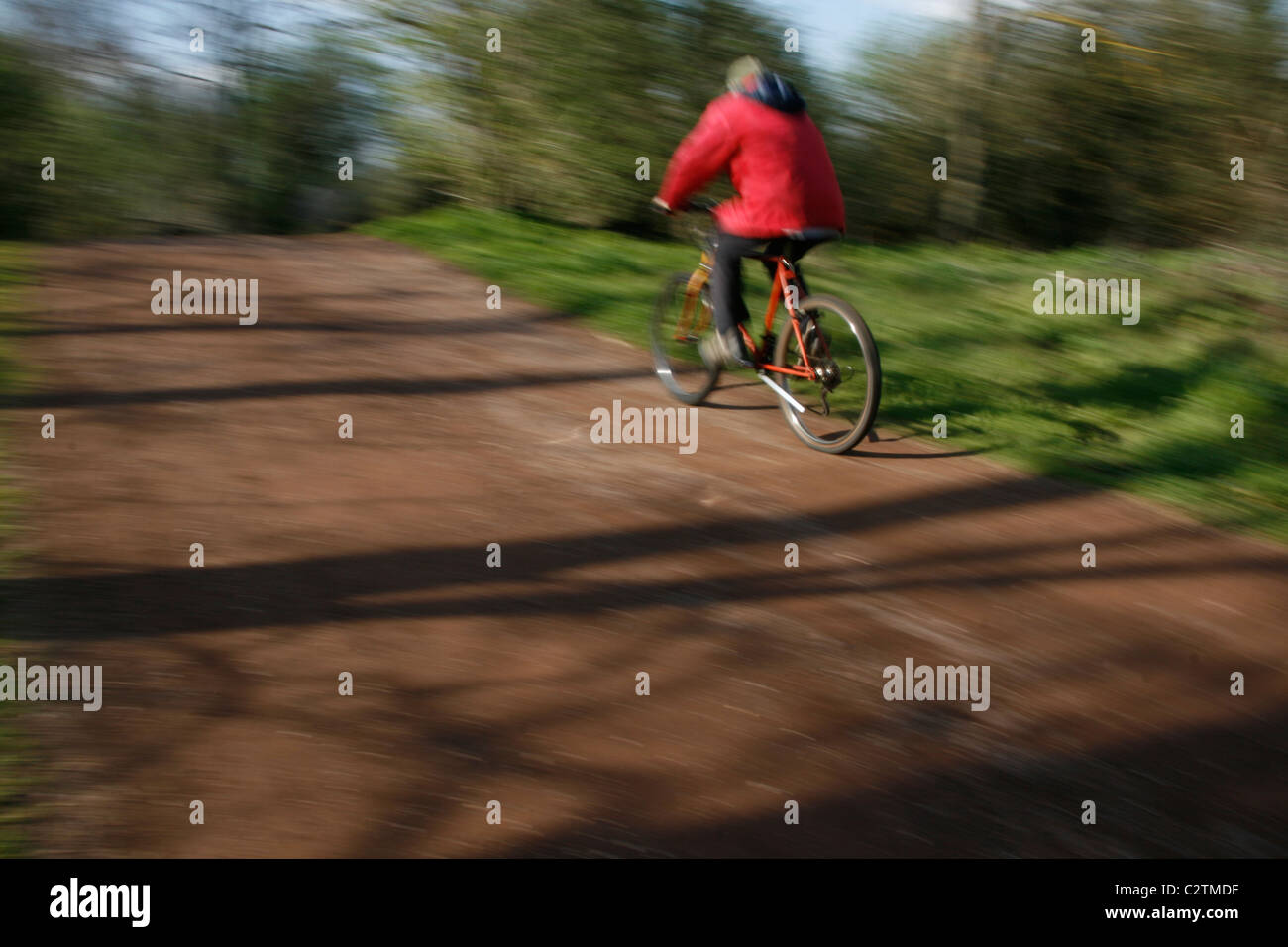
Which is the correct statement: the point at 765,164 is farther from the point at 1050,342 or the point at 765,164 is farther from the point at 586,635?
the point at 1050,342

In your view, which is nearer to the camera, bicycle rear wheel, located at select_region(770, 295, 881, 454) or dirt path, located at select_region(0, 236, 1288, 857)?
dirt path, located at select_region(0, 236, 1288, 857)

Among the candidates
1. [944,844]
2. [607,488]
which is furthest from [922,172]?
[944,844]

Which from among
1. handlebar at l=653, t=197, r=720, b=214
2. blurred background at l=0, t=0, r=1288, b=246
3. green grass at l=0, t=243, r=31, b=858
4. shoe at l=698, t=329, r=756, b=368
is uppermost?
blurred background at l=0, t=0, r=1288, b=246

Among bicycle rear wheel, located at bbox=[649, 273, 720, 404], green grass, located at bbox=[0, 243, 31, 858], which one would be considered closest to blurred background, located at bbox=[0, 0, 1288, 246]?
bicycle rear wheel, located at bbox=[649, 273, 720, 404]

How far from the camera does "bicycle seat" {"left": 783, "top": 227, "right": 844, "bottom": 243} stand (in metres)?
6.43

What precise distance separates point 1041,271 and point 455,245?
6.65 m

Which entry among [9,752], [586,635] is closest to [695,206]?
[586,635]

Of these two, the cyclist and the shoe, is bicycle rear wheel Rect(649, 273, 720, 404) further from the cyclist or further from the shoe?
the cyclist

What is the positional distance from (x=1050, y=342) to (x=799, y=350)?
4030 mm

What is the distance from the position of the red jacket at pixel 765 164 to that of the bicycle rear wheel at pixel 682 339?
94cm

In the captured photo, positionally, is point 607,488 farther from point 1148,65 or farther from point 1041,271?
point 1148,65

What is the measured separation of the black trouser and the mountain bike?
24 mm

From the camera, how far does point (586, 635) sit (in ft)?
14.8

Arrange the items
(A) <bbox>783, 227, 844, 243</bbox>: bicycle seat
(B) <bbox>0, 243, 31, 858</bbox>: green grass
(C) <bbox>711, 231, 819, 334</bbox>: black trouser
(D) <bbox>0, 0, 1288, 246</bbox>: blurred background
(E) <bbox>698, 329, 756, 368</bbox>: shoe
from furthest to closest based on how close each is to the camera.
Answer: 1. (D) <bbox>0, 0, 1288, 246</bbox>: blurred background
2. (E) <bbox>698, 329, 756, 368</bbox>: shoe
3. (C) <bbox>711, 231, 819, 334</bbox>: black trouser
4. (A) <bbox>783, 227, 844, 243</bbox>: bicycle seat
5. (B) <bbox>0, 243, 31, 858</bbox>: green grass
